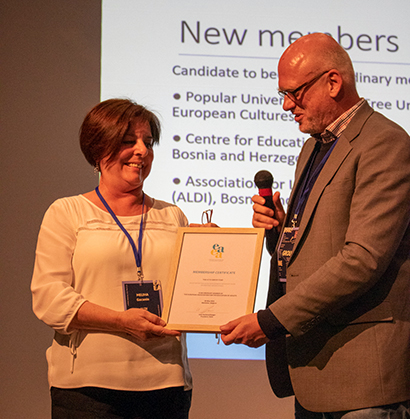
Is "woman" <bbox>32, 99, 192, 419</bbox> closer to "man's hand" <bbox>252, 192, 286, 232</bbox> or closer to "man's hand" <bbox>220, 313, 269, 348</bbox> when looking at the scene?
"man's hand" <bbox>220, 313, 269, 348</bbox>

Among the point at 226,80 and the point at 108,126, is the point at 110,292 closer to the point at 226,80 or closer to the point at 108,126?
the point at 108,126

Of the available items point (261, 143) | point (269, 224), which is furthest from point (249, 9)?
point (269, 224)

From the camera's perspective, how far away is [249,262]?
1796 millimetres

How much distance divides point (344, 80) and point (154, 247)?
3.14ft

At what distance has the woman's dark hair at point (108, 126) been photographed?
1970 millimetres

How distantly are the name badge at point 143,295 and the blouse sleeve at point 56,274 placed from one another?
6.4 inches

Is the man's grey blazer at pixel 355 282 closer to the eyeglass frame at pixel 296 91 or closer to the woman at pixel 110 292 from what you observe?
the eyeglass frame at pixel 296 91

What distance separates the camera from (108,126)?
1.98 m

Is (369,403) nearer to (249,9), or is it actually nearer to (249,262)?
(249,262)

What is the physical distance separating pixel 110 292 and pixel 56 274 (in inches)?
8.4

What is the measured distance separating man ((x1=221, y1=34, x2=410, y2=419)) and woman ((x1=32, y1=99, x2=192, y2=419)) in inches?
14.1

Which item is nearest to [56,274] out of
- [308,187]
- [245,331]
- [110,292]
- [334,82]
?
[110,292]

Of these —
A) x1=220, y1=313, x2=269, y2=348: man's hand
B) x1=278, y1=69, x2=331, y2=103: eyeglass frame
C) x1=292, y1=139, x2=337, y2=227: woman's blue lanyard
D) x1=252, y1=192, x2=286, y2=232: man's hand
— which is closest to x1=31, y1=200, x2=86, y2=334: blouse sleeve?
x1=220, y1=313, x2=269, y2=348: man's hand

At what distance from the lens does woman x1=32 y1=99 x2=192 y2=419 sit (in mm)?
1752
